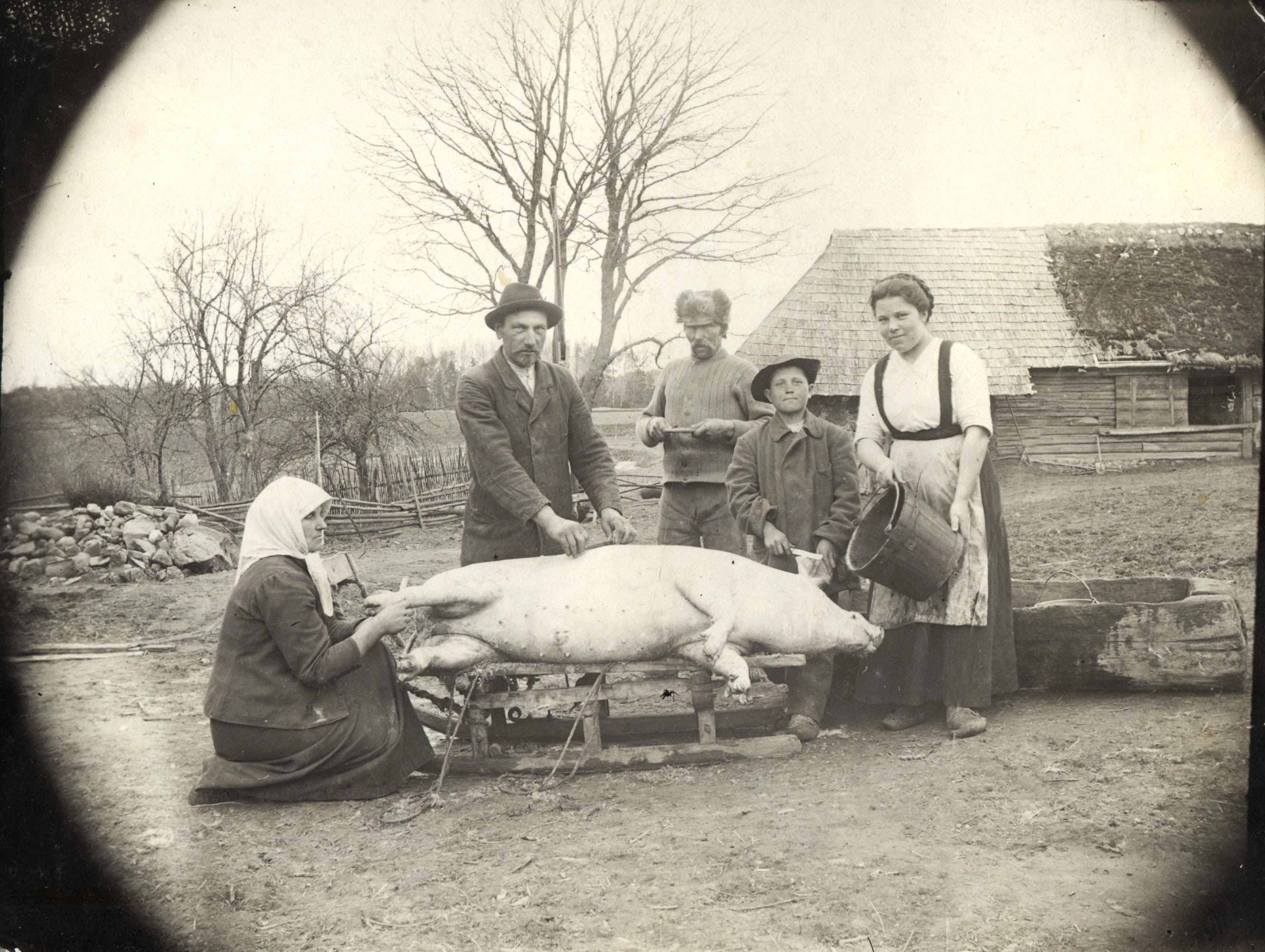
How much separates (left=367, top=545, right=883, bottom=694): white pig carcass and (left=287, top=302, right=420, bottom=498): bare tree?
27.7ft

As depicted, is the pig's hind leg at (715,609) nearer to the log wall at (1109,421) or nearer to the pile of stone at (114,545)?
the pile of stone at (114,545)

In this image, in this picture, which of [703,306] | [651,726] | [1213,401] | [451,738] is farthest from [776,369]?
[1213,401]

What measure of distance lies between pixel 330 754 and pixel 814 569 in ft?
8.08

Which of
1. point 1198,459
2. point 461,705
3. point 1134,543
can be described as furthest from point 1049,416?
point 461,705

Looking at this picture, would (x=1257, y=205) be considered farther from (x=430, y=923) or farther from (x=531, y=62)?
(x=430, y=923)

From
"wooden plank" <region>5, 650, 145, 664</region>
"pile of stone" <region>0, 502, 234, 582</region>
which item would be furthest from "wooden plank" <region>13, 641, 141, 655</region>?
"pile of stone" <region>0, 502, 234, 582</region>

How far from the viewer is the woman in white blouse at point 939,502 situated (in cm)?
404

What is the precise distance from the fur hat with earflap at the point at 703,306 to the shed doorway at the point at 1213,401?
12.9 meters

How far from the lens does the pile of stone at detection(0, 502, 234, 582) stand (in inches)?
354

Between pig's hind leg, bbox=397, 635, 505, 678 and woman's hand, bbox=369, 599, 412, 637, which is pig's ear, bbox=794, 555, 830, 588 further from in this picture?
woman's hand, bbox=369, 599, 412, 637

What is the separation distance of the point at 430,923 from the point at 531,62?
4.85 m

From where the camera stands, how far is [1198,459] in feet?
45.6

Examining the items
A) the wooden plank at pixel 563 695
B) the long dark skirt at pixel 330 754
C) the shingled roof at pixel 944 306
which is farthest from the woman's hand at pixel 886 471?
the shingled roof at pixel 944 306

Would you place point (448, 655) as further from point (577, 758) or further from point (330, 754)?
point (577, 758)
